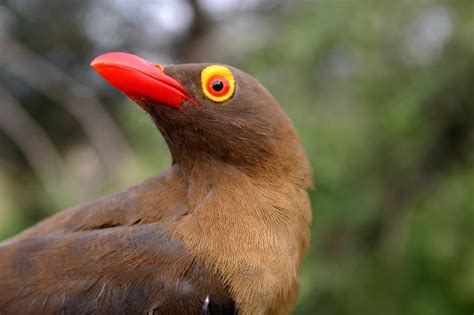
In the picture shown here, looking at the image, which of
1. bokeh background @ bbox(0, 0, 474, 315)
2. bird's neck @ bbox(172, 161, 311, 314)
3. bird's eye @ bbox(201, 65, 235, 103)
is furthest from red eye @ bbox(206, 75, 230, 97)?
bokeh background @ bbox(0, 0, 474, 315)

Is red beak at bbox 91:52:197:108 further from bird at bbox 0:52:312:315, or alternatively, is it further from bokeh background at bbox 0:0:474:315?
bokeh background at bbox 0:0:474:315

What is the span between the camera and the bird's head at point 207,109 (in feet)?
4.77

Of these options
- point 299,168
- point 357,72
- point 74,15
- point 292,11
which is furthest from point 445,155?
point 74,15

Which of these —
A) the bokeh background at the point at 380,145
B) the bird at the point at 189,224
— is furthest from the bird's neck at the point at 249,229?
the bokeh background at the point at 380,145

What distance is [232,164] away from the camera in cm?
158

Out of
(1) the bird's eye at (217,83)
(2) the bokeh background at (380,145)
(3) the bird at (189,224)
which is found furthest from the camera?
(2) the bokeh background at (380,145)

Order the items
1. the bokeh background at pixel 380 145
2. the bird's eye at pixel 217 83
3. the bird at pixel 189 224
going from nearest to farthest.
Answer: the bird at pixel 189 224 → the bird's eye at pixel 217 83 → the bokeh background at pixel 380 145

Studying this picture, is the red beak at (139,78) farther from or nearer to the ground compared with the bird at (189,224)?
farther from the ground

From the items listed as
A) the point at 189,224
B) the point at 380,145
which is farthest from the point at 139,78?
the point at 380,145

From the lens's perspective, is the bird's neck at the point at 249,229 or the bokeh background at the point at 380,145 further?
the bokeh background at the point at 380,145

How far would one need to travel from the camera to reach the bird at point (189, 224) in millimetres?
1360

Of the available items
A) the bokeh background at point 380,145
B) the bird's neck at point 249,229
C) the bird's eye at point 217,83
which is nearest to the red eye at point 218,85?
the bird's eye at point 217,83

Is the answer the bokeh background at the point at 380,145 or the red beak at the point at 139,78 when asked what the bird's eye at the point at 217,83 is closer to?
the red beak at the point at 139,78

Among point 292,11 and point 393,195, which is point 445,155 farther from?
point 292,11
